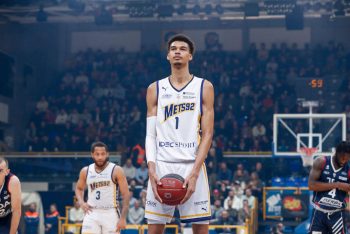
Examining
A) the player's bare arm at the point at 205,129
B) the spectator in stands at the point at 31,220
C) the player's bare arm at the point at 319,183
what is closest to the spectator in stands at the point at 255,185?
the spectator in stands at the point at 31,220

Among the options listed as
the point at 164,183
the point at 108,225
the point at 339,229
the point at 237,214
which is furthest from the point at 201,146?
the point at 237,214

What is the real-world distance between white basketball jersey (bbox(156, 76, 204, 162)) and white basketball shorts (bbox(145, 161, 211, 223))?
8cm

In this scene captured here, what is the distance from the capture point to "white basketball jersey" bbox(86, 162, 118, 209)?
1285 centimetres

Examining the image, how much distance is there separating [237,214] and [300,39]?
13104mm

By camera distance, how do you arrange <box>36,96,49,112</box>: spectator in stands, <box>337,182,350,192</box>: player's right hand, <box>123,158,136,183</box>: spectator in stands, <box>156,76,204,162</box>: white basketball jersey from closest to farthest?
<box>156,76,204,162</box>: white basketball jersey, <box>337,182,350,192</box>: player's right hand, <box>123,158,136,183</box>: spectator in stands, <box>36,96,49,112</box>: spectator in stands

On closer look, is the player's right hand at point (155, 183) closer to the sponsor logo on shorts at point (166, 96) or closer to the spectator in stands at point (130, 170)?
the sponsor logo on shorts at point (166, 96)

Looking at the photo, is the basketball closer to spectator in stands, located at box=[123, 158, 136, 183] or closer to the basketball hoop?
the basketball hoop

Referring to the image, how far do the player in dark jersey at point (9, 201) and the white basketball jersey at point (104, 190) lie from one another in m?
3.17

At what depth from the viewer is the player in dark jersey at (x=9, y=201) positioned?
9664 mm

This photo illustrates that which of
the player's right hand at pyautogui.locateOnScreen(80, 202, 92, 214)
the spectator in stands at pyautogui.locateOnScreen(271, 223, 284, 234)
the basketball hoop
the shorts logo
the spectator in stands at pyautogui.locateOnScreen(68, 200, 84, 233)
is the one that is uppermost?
the basketball hoop

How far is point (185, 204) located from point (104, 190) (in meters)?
5.40

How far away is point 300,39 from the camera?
34375 millimetres

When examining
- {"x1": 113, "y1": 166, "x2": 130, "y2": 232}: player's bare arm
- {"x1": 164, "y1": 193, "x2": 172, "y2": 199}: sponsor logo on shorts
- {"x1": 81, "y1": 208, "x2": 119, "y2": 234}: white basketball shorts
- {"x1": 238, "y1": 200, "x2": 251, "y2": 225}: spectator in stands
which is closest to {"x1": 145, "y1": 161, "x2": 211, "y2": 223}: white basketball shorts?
{"x1": 164, "y1": 193, "x2": 172, "y2": 199}: sponsor logo on shorts

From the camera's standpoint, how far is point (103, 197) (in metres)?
12.9
